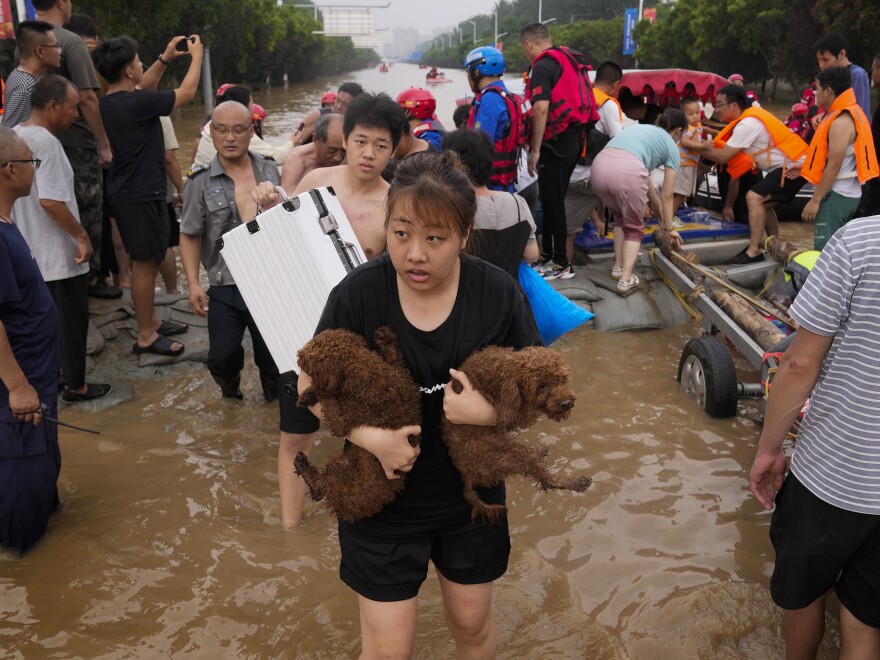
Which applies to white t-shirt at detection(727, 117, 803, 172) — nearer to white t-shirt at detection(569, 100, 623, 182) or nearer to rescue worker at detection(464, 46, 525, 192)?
white t-shirt at detection(569, 100, 623, 182)

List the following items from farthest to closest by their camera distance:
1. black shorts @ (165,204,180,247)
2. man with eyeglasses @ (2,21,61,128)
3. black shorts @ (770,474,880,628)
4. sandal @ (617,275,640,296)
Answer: sandal @ (617,275,640,296)
black shorts @ (165,204,180,247)
man with eyeglasses @ (2,21,61,128)
black shorts @ (770,474,880,628)

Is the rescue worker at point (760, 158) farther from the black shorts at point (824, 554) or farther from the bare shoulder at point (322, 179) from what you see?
the black shorts at point (824, 554)

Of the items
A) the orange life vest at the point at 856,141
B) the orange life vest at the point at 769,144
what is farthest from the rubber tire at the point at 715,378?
the orange life vest at the point at 769,144

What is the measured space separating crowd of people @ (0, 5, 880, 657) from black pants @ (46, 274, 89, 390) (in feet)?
0.05

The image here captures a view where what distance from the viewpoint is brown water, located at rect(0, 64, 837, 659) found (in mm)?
3113

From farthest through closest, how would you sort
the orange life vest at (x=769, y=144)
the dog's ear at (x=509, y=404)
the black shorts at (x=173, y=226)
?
1. the orange life vest at (x=769, y=144)
2. the black shorts at (x=173, y=226)
3. the dog's ear at (x=509, y=404)

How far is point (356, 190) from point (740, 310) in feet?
10.2

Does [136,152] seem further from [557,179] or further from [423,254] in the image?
[423,254]

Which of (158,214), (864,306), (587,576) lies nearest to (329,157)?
(158,214)

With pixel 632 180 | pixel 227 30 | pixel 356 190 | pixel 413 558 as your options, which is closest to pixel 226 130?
pixel 356 190

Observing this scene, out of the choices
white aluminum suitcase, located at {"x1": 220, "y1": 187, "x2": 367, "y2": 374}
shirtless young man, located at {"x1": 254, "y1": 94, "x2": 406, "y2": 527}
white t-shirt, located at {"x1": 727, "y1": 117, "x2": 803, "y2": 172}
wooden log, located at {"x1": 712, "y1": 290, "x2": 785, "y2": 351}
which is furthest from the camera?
white t-shirt, located at {"x1": 727, "y1": 117, "x2": 803, "y2": 172}

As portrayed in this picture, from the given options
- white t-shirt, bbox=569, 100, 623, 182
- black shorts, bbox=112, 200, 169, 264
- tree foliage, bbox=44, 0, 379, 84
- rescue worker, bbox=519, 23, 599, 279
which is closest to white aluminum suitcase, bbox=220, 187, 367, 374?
black shorts, bbox=112, 200, 169, 264

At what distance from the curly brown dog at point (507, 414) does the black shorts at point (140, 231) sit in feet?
→ 13.4

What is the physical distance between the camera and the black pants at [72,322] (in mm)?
4734
